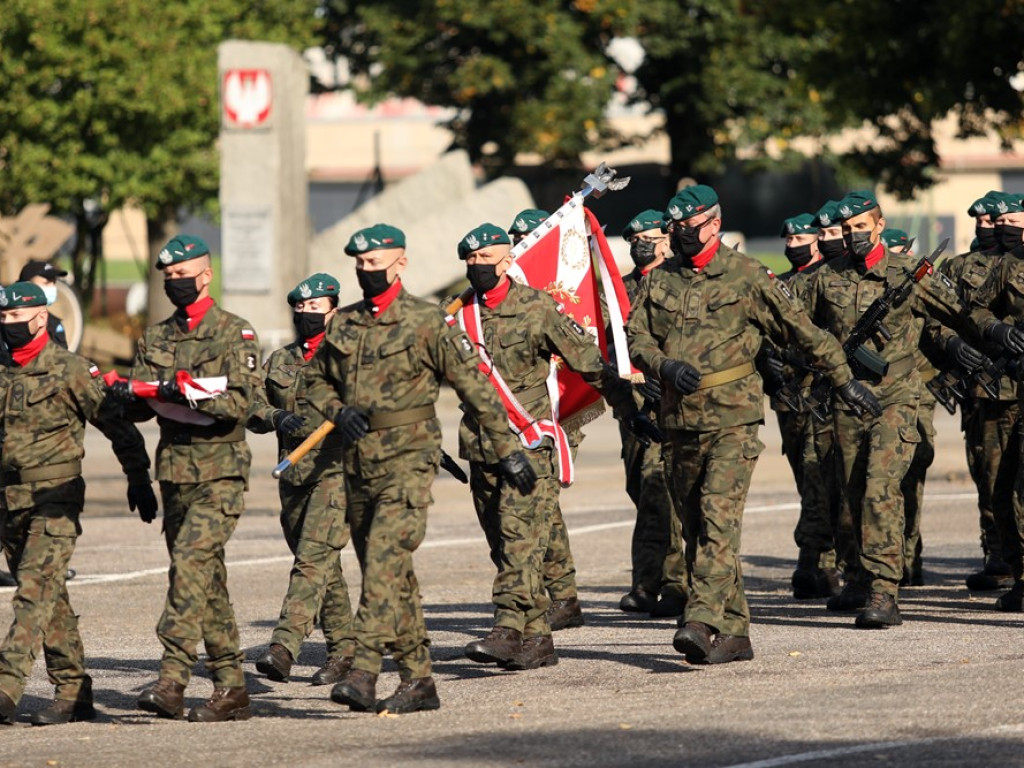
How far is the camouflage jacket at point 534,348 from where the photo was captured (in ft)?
34.9

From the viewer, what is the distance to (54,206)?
3747cm

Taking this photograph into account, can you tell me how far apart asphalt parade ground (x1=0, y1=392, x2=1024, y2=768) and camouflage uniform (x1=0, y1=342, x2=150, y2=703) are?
1.47 ft

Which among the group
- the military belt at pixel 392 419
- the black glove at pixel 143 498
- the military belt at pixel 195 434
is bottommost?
the black glove at pixel 143 498

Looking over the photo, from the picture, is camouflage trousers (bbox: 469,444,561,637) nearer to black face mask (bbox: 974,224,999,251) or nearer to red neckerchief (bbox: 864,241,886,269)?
red neckerchief (bbox: 864,241,886,269)

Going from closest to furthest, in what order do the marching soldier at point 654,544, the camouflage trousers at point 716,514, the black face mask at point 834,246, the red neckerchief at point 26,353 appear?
the red neckerchief at point 26,353 < the camouflage trousers at point 716,514 < the marching soldier at point 654,544 < the black face mask at point 834,246

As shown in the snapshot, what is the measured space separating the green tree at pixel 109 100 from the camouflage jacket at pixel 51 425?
26.2 m

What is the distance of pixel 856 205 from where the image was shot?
38.5 feet

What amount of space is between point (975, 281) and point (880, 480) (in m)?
1.68

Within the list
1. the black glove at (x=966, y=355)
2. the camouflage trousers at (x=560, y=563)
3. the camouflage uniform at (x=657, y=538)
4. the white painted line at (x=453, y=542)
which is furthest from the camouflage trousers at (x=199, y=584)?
the white painted line at (x=453, y=542)

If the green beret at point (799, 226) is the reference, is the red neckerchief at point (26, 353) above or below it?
below

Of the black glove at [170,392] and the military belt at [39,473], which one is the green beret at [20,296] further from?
the black glove at [170,392]

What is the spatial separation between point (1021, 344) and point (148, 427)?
59.0 ft

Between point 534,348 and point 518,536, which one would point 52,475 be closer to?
A: point 518,536

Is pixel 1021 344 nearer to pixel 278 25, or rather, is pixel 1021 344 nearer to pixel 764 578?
pixel 764 578
